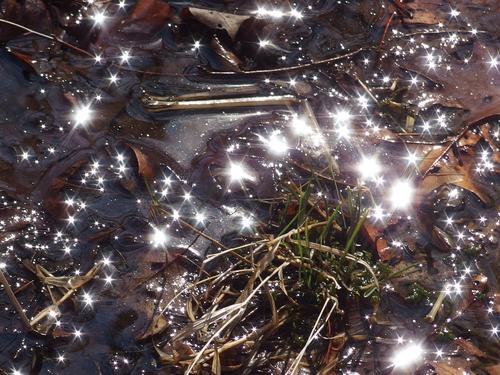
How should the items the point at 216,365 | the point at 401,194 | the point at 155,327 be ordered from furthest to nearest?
the point at 401,194, the point at 155,327, the point at 216,365

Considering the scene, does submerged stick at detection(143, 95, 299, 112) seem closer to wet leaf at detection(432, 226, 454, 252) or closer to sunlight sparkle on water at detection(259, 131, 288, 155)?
sunlight sparkle on water at detection(259, 131, 288, 155)

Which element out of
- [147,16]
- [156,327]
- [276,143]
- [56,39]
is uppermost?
[147,16]

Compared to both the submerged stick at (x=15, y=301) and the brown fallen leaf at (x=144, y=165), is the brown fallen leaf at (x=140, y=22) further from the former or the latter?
the submerged stick at (x=15, y=301)

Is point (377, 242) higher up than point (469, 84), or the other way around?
point (469, 84)

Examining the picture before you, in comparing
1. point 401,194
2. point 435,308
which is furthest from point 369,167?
point 435,308

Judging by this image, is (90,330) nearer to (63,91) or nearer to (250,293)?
(250,293)

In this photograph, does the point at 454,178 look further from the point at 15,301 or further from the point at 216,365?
the point at 15,301

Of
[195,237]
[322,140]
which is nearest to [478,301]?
[322,140]

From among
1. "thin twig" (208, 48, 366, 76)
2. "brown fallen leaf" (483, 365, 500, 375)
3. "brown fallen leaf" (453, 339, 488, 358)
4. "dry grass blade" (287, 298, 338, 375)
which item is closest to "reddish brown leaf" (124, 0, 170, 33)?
"thin twig" (208, 48, 366, 76)

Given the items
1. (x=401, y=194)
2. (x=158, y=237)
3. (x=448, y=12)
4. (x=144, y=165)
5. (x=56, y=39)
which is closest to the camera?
(x=158, y=237)
